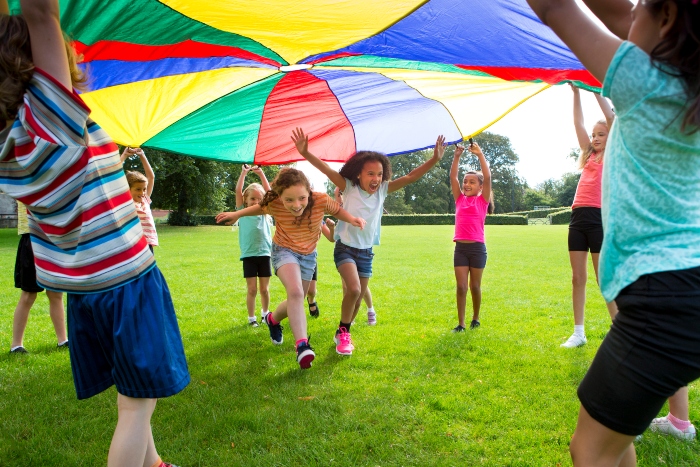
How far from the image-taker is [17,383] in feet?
12.1

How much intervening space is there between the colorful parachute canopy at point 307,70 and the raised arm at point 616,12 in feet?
4.67

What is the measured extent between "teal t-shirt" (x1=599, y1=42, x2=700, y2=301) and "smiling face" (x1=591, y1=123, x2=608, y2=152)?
126 inches

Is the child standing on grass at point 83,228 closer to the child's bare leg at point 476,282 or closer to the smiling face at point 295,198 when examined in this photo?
the smiling face at point 295,198

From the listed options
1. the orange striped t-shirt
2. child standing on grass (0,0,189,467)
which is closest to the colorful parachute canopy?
the orange striped t-shirt

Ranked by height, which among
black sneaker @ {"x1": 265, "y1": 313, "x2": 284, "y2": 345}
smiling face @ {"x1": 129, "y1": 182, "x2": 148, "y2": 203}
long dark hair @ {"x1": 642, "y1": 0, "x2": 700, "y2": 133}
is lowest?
black sneaker @ {"x1": 265, "y1": 313, "x2": 284, "y2": 345}

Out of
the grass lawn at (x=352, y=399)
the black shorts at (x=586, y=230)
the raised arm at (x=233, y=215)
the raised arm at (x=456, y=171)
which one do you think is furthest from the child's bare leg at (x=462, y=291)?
the raised arm at (x=233, y=215)

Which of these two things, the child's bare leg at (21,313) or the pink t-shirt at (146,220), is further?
the pink t-shirt at (146,220)

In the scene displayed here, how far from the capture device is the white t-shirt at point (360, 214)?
14.8 ft

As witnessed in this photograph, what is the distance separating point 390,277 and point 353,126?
4096 mm

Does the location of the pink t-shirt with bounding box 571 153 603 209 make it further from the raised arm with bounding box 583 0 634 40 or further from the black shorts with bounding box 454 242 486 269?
the raised arm with bounding box 583 0 634 40

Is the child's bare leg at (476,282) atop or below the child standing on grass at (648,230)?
below

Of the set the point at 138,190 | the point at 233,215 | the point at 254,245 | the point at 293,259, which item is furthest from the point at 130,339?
the point at 254,245

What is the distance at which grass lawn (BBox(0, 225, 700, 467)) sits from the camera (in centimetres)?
266

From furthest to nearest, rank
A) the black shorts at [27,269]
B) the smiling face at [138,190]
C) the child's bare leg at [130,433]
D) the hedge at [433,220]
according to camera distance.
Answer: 1. the hedge at [433,220]
2. the smiling face at [138,190]
3. the black shorts at [27,269]
4. the child's bare leg at [130,433]
